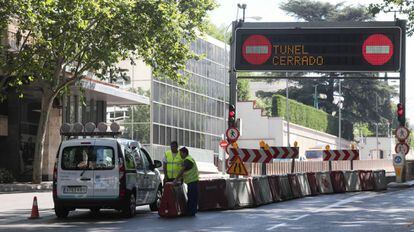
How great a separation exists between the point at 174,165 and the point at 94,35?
15.4 m

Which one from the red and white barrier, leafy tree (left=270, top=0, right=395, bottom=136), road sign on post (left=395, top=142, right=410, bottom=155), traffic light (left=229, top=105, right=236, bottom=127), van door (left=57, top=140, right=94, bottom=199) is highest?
leafy tree (left=270, top=0, right=395, bottom=136)

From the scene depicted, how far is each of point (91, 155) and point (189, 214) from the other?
2.62 m

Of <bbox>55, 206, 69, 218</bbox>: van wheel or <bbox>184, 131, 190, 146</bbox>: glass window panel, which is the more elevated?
<bbox>184, 131, 190, 146</bbox>: glass window panel

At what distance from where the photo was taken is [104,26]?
3225 cm

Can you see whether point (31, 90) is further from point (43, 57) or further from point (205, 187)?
point (205, 187)

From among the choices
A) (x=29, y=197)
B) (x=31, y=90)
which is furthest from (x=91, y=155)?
(x=31, y=90)

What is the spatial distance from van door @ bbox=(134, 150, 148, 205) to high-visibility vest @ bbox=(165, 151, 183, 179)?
2.25 feet

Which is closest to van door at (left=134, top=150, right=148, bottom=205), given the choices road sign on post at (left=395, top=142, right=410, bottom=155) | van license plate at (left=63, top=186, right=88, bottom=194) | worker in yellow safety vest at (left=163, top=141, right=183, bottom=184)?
worker in yellow safety vest at (left=163, top=141, right=183, bottom=184)

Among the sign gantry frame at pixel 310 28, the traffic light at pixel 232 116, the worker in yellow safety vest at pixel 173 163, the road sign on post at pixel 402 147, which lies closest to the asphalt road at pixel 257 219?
the worker in yellow safety vest at pixel 173 163

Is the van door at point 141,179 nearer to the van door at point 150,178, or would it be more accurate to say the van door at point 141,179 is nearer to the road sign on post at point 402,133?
the van door at point 150,178

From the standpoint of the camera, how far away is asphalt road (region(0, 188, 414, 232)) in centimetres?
1499

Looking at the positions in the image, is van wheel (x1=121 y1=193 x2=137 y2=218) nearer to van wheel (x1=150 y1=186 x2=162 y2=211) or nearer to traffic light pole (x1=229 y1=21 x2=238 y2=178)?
van wheel (x1=150 y1=186 x2=162 y2=211)

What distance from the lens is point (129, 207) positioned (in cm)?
1723

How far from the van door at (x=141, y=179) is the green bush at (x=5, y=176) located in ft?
63.9
